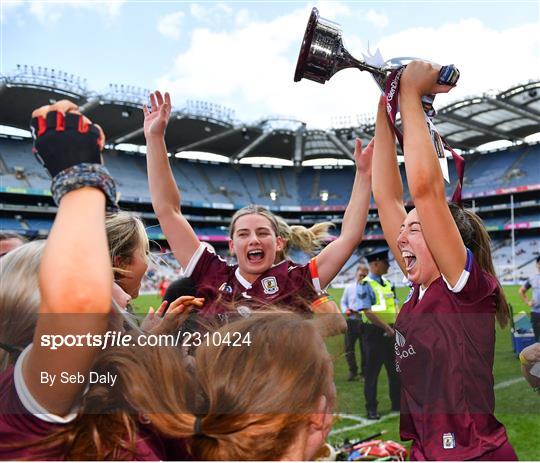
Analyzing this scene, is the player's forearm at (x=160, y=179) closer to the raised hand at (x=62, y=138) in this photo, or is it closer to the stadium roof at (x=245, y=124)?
the raised hand at (x=62, y=138)

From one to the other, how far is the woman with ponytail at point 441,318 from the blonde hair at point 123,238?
95cm

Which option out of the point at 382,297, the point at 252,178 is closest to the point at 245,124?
the point at 252,178

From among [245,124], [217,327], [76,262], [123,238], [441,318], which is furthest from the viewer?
[245,124]

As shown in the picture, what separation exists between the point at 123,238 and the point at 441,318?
1.11 m

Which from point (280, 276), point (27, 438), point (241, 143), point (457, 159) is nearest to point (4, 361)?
point (27, 438)

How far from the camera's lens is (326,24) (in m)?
1.67

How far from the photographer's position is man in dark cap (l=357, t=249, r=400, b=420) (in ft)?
14.8

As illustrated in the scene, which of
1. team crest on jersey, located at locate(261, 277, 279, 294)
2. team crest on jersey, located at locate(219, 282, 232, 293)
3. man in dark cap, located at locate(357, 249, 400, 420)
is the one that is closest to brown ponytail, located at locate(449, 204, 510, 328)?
team crest on jersey, located at locate(261, 277, 279, 294)

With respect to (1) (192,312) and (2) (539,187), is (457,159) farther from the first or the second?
(2) (539,187)

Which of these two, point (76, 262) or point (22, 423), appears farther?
point (22, 423)

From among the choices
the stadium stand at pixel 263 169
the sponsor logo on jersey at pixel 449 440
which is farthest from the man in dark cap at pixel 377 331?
the stadium stand at pixel 263 169

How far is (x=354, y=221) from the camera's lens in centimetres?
222

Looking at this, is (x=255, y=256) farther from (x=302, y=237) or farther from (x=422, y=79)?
(x=422, y=79)

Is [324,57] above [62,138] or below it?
above
